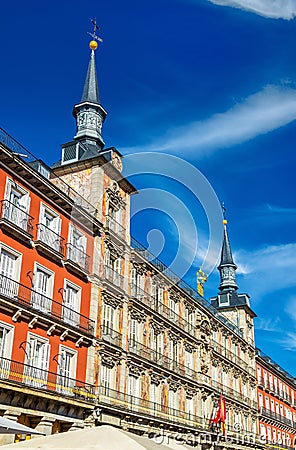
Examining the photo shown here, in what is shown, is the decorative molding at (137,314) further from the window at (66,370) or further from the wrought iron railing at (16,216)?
the wrought iron railing at (16,216)

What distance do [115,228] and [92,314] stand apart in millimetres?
7162

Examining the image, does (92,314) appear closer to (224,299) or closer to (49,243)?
(49,243)

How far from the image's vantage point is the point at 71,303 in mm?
32312

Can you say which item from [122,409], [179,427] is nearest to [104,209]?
[122,409]

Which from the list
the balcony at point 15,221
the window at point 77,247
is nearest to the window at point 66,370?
the window at point 77,247

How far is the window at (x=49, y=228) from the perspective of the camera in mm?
30375

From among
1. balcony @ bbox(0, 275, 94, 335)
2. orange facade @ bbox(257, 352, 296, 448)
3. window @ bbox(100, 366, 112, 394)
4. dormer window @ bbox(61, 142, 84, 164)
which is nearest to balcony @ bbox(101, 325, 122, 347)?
balcony @ bbox(0, 275, 94, 335)

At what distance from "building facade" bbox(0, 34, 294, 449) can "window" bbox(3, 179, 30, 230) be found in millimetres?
58

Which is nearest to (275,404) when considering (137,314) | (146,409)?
(146,409)

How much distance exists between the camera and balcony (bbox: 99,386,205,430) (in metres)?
33.2

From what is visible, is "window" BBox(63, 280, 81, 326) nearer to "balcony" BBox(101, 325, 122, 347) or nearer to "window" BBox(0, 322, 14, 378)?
"balcony" BBox(101, 325, 122, 347)

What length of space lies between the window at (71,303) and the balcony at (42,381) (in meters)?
3.37

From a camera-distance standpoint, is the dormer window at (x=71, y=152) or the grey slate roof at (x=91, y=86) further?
the grey slate roof at (x=91, y=86)

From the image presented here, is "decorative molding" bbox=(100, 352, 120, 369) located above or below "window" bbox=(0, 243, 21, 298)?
below
